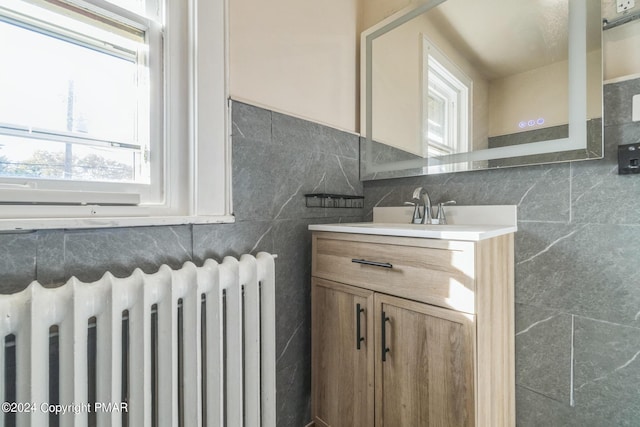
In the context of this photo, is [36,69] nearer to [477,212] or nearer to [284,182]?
[284,182]

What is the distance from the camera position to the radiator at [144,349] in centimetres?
61

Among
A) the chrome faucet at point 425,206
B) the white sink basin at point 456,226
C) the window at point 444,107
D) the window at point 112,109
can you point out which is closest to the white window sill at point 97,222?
the window at point 112,109

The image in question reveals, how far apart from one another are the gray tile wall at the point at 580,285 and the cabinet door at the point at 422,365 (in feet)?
1.27

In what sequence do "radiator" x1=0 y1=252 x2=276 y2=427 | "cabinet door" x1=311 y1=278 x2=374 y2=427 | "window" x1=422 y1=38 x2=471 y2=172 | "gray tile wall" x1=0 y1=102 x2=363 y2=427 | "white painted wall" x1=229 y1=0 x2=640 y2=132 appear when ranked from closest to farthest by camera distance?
"radiator" x1=0 y1=252 x2=276 y2=427 < "gray tile wall" x1=0 y1=102 x2=363 y2=427 < "white painted wall" x1=229 y1=0 x2=640 y2=132 < "cabinet door" x1=311 y1=278 x2=374 y2=427 < "window" x1=422 y1=38 x2=471 y2=172

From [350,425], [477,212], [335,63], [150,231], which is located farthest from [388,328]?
[335,63]

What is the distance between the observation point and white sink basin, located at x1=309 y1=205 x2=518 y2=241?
77 cm

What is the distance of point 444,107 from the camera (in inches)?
46.9

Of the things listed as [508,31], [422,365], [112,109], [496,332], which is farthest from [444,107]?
[112,109]

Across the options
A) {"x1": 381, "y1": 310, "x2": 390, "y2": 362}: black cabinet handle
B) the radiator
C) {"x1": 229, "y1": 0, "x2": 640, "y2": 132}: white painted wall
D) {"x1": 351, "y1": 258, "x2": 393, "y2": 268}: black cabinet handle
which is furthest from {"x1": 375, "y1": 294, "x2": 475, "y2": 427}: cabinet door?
{"x1": 229, "y1": 0, "x2": 640, "y2": 132}: white painted wall

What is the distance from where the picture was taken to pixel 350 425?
1.02 metres

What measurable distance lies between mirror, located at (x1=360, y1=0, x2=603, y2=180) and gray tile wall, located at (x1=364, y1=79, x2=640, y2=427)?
69 mm

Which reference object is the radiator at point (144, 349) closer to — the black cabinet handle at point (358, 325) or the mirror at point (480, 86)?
the black cabinet handle at point (358, 325)

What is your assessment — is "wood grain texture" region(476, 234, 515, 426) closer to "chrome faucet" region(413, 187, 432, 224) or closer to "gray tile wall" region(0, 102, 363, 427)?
"chrome faucet" region(413, 187, 432, 224)

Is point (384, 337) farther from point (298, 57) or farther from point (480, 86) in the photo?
point (298, 57)
